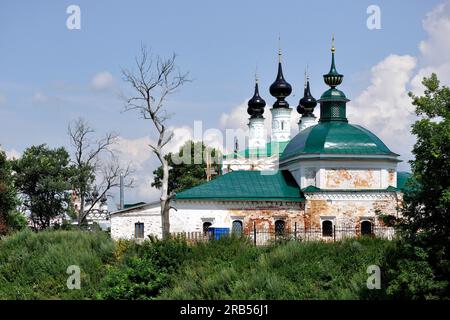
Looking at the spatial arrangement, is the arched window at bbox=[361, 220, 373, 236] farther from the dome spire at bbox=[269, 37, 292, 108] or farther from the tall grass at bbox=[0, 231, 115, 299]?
the dome spire at bbox=[269, 37, 292, 108]

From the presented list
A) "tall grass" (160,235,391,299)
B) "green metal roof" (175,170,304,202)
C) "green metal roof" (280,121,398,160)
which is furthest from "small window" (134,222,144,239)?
A: "tall grass" (160,235,391,299)

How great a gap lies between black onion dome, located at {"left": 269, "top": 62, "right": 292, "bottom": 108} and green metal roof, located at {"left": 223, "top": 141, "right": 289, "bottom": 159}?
133 inches

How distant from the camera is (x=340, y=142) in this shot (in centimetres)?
3678

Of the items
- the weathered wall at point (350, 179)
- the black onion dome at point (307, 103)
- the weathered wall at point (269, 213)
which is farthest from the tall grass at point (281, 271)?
the black onion dome at point (307, 103)

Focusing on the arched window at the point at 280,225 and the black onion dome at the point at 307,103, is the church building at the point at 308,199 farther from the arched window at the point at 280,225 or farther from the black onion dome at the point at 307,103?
the black onion dome at the point at 307,103

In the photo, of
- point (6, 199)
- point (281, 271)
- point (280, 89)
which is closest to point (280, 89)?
point (280, 89)

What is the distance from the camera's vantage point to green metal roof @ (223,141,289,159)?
202 ft

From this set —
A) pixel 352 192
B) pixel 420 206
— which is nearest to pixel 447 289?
pixel 420 206

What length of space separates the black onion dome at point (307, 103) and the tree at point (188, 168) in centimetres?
877

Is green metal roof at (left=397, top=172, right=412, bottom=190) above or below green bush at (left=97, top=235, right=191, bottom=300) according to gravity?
above

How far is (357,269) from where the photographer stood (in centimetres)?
2438

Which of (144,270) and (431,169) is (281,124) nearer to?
(144,270)

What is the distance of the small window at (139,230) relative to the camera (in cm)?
3575
